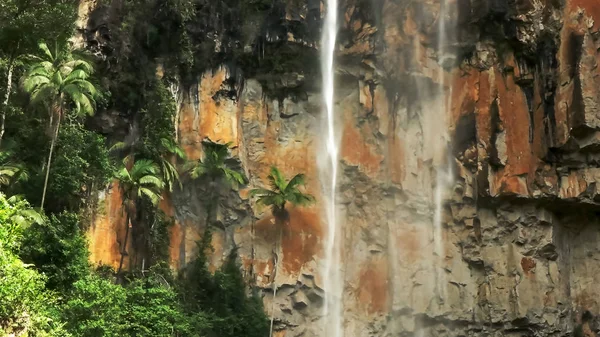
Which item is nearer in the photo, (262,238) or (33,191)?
(33,191)

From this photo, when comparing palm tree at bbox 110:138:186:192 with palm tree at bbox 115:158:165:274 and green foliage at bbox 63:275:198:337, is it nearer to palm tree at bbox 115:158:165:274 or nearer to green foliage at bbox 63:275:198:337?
palm tree at bbox 115:158:165:274

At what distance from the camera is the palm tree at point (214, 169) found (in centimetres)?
2414

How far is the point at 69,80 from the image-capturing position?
19.6 m

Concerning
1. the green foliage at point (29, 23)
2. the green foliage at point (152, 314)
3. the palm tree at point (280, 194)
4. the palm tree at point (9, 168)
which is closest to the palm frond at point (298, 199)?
Result: the palm tree at point (280, 194)

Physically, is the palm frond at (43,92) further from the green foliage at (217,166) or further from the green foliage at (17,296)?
the green foliage at (17,296)

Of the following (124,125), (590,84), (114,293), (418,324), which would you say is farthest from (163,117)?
(590,84)

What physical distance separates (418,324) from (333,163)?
739 cm

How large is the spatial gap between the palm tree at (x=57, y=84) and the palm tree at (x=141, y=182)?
2678 mm

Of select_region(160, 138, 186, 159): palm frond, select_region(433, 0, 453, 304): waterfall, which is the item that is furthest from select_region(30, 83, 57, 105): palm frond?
select_region(433, 0, 453, 304): waterfall

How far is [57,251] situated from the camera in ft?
60.0

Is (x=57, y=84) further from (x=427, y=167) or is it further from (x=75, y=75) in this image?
(x=427, y=167)

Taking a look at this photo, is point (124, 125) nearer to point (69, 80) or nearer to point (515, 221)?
point (69, 80)

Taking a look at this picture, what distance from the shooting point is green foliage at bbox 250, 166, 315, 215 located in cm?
2383

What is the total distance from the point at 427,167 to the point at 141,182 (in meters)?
11.4
